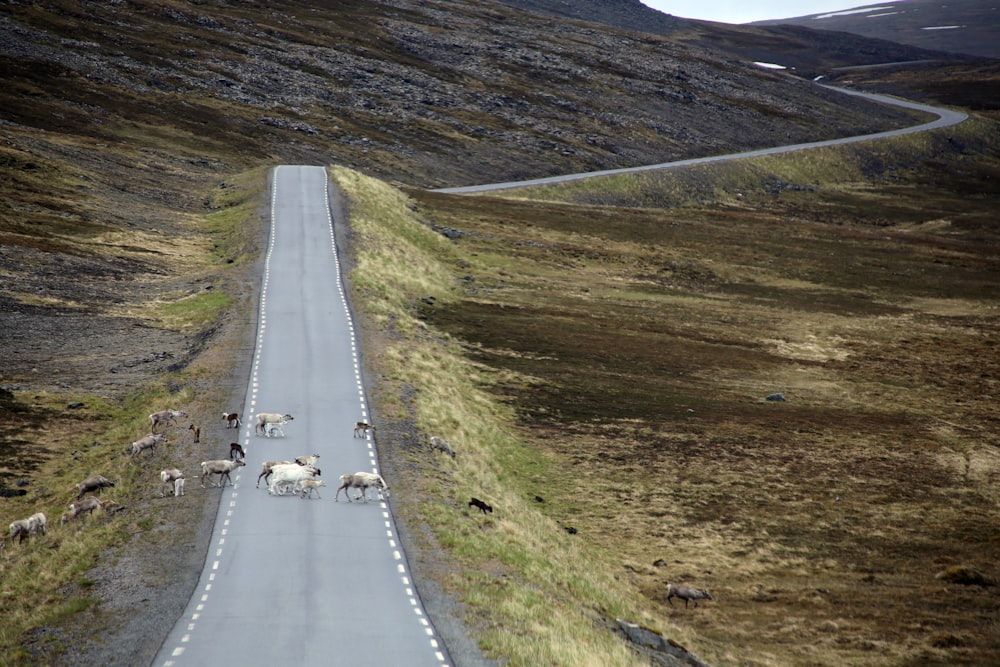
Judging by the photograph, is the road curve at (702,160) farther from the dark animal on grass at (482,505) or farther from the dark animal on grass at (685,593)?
the dark animal on grass at (685,593)

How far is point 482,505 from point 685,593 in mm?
7178

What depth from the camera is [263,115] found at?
415 ft

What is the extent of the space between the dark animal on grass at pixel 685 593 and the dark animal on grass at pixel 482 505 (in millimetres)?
6439

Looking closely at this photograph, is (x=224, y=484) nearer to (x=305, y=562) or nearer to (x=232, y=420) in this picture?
(x=232, y=420)

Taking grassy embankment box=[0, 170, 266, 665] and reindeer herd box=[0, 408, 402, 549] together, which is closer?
grassy embankment box=[0, 170, 266, 665]

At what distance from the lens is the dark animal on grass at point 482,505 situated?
97.1 feet

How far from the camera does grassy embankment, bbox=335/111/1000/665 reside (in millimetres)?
27922

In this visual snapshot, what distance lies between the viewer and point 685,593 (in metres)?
29.5

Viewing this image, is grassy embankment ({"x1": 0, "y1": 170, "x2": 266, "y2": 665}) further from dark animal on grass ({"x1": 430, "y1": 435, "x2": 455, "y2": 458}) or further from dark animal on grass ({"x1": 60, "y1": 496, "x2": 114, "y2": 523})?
dark animal on grass ({"x1": 430, "y1": 435, "x2": 455, "y2": 458})

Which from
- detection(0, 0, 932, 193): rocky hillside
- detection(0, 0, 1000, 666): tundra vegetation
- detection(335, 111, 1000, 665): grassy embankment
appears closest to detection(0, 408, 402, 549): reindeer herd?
detection(0, 0, 1000, 666): tundra vegetation

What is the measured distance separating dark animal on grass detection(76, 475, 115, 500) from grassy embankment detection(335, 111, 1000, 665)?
31.2 feet

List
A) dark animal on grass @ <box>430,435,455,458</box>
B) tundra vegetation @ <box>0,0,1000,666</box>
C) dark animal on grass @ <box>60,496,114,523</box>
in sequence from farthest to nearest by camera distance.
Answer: dark animal on grass @ <box>430,435,455,458</box>, dark animal on grass @ <box>60,496,114,523</box>, tundra vegetation @ <box>0,0,1000,666</box>

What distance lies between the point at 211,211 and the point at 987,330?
68.0m

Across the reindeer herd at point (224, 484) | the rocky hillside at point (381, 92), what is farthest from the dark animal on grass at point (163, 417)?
the rocky hillside at point (381, 92)
